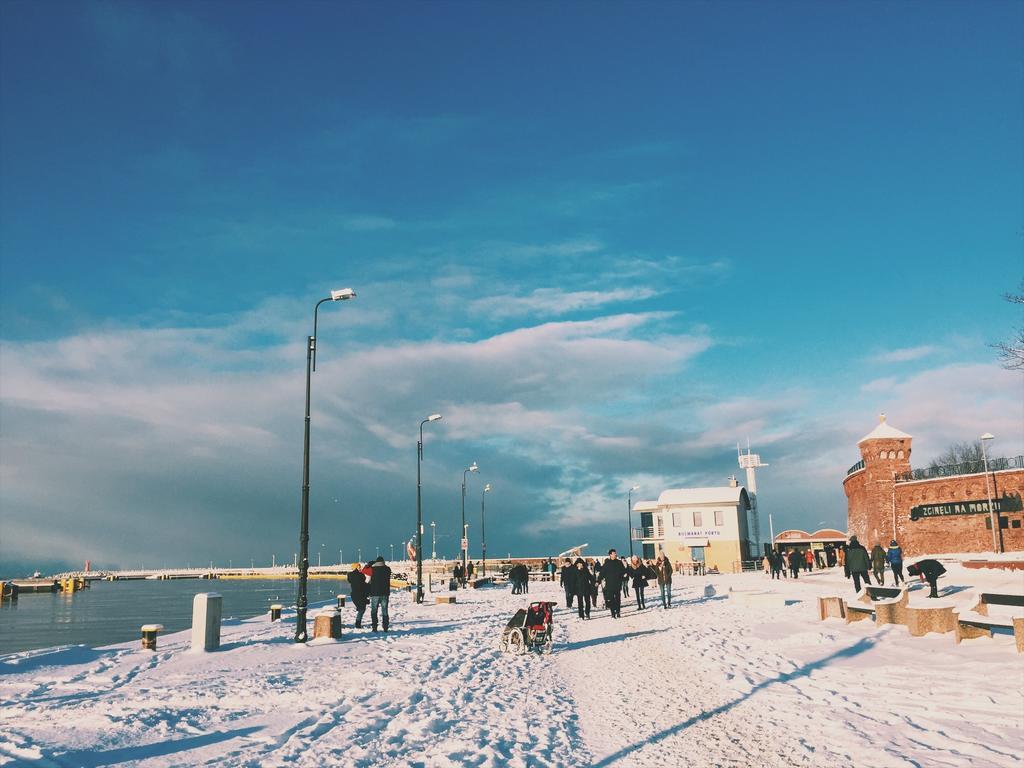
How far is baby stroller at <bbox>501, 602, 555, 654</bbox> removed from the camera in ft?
52.6

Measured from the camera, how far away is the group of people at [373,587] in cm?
1934

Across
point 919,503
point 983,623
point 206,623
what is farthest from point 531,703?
point 919,503

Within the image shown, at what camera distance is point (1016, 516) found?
50969mm

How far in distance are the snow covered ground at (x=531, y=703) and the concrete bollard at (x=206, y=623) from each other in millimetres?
360

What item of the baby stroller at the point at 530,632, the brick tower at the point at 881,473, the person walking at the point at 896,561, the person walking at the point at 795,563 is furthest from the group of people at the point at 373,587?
the brick tower at the point at 881,473

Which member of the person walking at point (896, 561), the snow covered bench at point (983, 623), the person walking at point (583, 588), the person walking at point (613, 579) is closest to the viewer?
the snow covered bench at point (983, 623)

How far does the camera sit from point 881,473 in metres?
Answer: 61.2

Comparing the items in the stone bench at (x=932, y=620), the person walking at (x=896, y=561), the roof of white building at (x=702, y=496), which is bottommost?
the stone bench at (x=932, y=620)

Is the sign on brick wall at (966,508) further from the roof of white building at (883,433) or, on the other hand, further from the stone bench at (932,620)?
the stone bench at (932,620)

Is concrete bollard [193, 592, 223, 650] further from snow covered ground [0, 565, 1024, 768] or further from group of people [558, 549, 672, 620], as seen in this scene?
group of people [558, 549, 672, 620]

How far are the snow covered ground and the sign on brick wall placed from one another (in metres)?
42.2

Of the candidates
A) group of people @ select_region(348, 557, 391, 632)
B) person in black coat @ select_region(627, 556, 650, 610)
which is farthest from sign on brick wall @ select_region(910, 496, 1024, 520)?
group of people @ select_region(348, 557, 391, 632)

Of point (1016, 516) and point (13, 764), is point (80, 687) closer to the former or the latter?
point (13, 764)

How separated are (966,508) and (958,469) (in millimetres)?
4031
